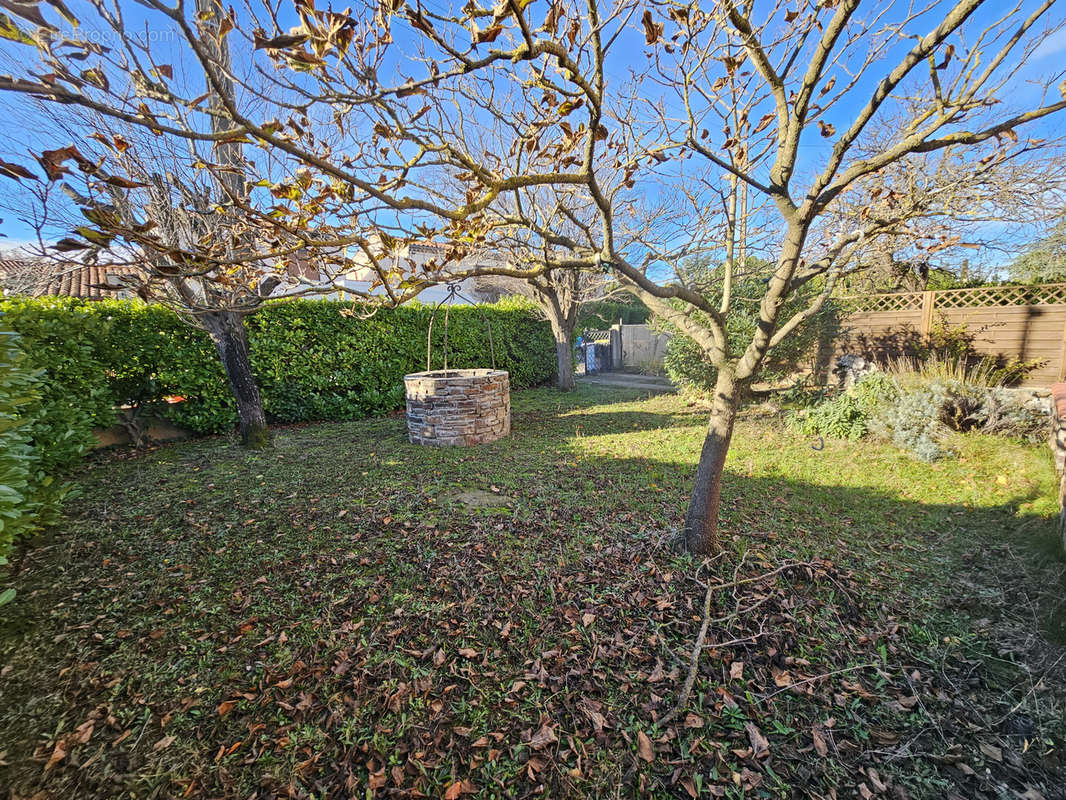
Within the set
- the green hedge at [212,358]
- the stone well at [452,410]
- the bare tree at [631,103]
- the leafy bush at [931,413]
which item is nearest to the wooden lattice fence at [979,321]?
the leafy bush at [931,413]

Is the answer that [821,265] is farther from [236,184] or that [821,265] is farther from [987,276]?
[987,276]

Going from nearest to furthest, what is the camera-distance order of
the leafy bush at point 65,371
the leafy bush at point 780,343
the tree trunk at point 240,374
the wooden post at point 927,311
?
the leafy bush at point 65,371, the tree trunk at point 240,374, the wooden post at point 927,311, the leafy bush at point 780,343

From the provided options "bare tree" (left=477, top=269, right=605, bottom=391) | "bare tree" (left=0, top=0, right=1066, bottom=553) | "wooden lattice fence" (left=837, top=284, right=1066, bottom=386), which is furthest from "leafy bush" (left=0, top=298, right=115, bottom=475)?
"wooden lattice fence" (left=837, top=284, right=1066, bottom=386)

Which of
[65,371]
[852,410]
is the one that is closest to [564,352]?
[852,410]

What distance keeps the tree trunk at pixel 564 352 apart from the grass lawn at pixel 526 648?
6.82 metres

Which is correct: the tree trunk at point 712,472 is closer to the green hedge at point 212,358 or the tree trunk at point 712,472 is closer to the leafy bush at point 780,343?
the green hedge at point 212,358

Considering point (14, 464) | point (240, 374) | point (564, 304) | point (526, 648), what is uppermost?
point (564, 304)

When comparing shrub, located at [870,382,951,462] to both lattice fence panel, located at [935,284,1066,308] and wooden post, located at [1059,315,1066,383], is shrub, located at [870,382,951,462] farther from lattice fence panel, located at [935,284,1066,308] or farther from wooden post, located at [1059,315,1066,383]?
lattice fence panel, located at [935,284,1066,308]

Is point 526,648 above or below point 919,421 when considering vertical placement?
below

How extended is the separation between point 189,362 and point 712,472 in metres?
6.70

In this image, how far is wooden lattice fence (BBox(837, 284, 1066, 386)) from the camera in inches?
246

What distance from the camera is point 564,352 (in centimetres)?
1055

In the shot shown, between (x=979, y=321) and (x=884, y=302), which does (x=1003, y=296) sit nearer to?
(x=979, y=321)

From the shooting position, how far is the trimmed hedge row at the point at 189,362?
3.80 meters
